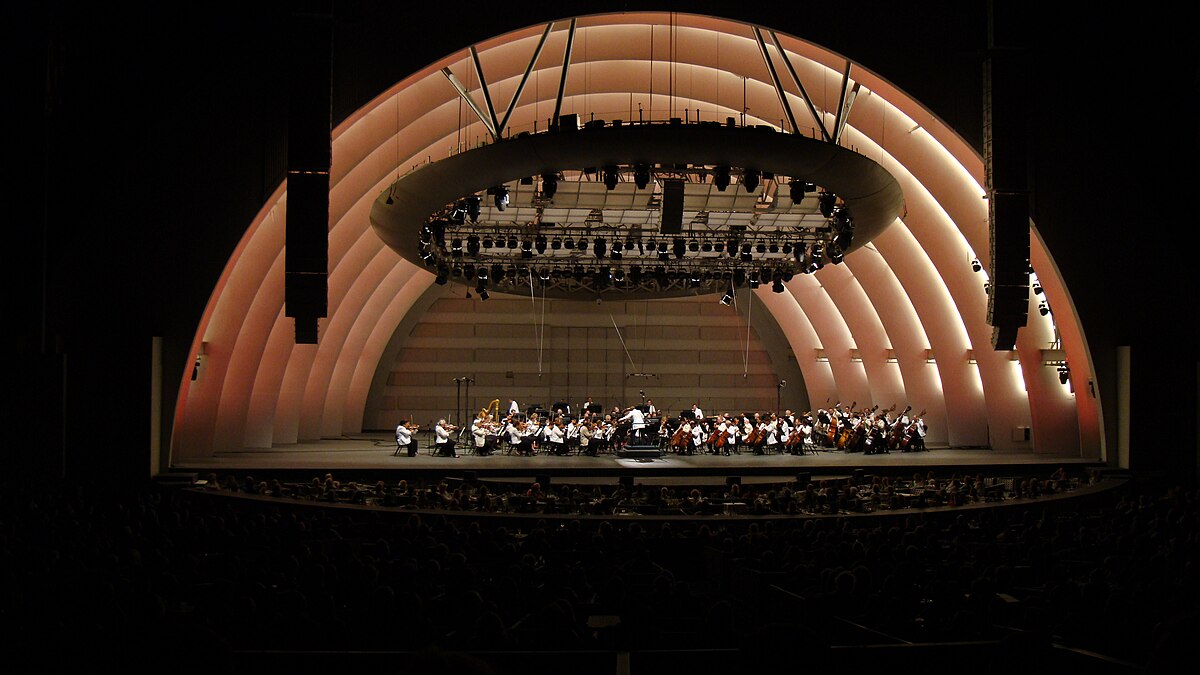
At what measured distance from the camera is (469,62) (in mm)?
20859

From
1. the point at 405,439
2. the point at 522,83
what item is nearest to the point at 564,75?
the point at 522,83

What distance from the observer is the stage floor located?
19.8 meters

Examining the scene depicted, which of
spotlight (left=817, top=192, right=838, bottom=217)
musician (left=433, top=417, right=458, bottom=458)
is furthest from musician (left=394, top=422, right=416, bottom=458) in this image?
spotlight (left=817, top=192, right=838, bottom=217)

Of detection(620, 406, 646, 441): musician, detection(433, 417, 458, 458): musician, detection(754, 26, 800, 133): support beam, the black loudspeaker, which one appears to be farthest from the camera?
detection(620, 406, 646, 441): musician

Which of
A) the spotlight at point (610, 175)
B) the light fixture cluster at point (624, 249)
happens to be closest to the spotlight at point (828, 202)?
the light fixture cluster at point (624, 249)

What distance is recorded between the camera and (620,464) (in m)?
21.8

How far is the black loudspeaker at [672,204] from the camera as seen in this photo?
674 inches

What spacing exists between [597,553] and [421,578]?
91.7 inches

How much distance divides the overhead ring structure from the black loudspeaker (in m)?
2.75

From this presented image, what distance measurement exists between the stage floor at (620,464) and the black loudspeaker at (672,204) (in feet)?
19.1

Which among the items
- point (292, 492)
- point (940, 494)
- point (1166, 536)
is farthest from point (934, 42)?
point (292, 492)

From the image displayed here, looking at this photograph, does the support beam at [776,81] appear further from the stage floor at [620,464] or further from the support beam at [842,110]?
the stage floor at [620,464]

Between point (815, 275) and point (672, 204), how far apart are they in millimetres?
16109

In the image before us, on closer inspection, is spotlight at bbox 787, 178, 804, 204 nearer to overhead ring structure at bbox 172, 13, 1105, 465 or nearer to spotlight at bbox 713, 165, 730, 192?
overhead ring structure at bbox 172, 13, 1105, 465
